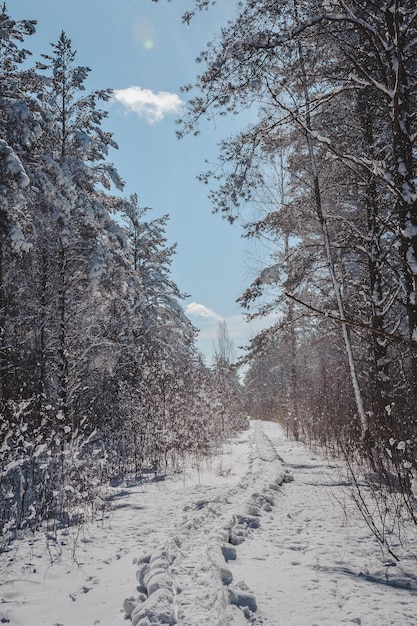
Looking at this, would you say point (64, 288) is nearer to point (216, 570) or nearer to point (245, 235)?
point (245, 235)

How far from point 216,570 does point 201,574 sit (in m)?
0.18

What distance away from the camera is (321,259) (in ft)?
28.1

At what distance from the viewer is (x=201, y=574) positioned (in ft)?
9.82

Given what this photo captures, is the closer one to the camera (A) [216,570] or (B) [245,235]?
(A) [216,570]

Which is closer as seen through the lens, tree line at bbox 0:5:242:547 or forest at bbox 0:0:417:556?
forest at bbox 0:0:417:556

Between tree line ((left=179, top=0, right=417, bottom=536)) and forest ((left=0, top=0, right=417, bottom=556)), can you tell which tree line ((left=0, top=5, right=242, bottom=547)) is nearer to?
forest ((left=0, top=0, right=417, bottom=556))

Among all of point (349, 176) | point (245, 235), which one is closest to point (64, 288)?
point (245, 235)

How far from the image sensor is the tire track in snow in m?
2.34

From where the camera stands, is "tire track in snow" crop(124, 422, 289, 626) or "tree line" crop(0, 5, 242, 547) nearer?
"tire track in snow" crop(124, 422, 289, 626)

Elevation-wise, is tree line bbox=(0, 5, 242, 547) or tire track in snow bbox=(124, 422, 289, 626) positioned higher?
tree line bbox=(0, 5, 242, 547)

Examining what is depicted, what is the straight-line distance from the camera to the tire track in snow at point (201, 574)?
234 cm

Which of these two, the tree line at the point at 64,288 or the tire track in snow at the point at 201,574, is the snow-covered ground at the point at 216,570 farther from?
the tree line at the point at 64,288

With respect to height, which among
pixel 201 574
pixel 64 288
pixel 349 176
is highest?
pixel 349 176

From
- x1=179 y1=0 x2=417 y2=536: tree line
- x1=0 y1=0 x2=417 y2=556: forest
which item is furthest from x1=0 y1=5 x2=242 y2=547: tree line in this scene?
x1=179 y1=0 x2=417 y2=536: tree line
